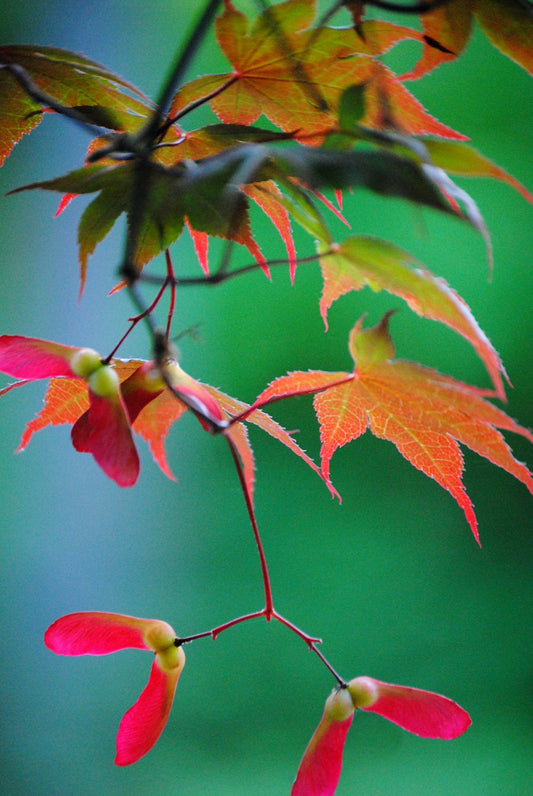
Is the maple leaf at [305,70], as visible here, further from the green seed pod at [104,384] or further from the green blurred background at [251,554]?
the green blurred background at [251,554]

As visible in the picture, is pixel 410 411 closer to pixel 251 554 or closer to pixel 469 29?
pixel 469 29

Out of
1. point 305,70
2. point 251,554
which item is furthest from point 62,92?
point 251,554

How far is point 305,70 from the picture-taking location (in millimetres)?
246

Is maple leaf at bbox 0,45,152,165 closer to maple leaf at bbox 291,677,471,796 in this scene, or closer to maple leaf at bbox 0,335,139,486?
maple leaf at bbox 0,335,139,486

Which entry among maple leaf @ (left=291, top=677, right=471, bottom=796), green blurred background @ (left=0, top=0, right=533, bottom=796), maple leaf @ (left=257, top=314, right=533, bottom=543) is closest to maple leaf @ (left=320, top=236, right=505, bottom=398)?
→ maple leaf @ (left=257, top=314, right=533, bottom=543)

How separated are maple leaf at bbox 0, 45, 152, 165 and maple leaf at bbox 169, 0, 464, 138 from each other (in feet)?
0.06

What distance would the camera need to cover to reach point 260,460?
43.4 inches

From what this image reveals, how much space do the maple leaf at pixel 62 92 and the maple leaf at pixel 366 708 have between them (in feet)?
0.70

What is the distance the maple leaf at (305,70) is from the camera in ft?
0.77

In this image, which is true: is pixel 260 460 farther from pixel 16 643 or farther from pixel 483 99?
pixel 483 99

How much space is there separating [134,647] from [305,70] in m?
0.21

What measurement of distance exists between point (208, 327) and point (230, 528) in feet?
1.03

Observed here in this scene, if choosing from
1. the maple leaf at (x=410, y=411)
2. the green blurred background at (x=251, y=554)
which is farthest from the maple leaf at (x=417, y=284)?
the green blurred background at (x=251, y=554)

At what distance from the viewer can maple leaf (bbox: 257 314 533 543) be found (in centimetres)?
20
